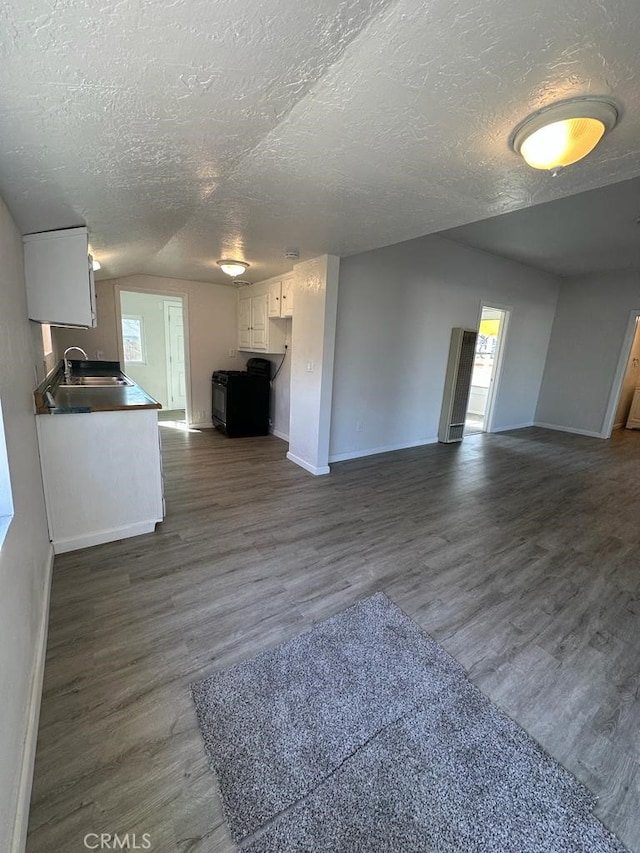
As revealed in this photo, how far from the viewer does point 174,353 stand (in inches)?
260

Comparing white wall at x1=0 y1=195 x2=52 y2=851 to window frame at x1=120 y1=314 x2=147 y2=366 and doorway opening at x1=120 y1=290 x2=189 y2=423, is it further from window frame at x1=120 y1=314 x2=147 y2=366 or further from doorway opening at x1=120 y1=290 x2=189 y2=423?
window frame at x1=120 y1=314 x2=147 y2=366

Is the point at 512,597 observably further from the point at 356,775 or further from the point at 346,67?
the point at 346,67

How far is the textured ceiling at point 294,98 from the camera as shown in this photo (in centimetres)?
79

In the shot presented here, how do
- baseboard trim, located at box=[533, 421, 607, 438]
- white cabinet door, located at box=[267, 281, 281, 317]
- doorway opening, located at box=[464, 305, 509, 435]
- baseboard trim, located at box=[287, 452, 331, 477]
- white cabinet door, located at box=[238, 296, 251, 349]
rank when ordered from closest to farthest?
baseboard trim, located at box=[287, 452, 331, 477] → white cabinet door, located at box=[267, 281, 281, 317] → white cabinet door, located at box=[238, 296, 251, 349] → doorway opening, located at box=[464, 305, 509, 435] → baseboard trim, located at box=[533, 421, 607, 438]

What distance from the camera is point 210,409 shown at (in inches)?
221

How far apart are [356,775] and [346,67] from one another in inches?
87.9

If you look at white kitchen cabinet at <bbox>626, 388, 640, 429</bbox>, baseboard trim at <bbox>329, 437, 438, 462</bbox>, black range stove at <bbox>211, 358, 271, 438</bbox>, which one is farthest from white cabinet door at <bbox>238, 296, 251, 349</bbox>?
white kitchen cabinet at <bbox>626, 388, 640, 429</bbox>

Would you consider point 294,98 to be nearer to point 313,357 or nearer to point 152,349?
point 313,357

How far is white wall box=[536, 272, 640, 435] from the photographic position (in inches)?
217

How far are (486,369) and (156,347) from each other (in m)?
6.50

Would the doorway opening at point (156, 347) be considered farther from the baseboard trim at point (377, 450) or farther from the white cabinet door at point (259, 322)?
the baseboard trim at point (377, 450)

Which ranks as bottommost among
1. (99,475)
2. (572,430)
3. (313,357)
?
(572,430)

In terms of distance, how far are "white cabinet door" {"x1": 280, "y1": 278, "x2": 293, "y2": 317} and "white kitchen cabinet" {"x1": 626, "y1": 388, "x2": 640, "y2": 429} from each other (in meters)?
6.83

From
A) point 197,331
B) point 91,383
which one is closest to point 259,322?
point 197,331
